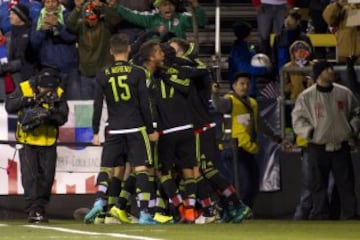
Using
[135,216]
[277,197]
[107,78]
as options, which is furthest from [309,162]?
[107,78]

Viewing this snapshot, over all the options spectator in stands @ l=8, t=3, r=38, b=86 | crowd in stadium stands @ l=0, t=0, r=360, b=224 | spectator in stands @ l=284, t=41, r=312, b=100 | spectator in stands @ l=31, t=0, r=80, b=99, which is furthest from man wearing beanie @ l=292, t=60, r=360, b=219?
spectator in stands @ l=8, t=3, r=38, b=86

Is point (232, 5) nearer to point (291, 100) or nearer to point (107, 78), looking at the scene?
point (291, 100)

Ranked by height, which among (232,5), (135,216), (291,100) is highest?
(232,5)

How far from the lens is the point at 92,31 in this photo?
23.2 meters

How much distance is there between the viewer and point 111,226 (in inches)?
714

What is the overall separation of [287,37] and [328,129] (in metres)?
2.57

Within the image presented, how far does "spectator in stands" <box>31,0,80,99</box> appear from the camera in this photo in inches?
907

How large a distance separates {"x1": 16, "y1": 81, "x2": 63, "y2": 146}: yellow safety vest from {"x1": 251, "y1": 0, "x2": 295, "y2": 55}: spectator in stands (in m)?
4.93

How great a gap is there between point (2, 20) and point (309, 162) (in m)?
5.58

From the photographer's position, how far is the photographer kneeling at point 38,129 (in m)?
20.2

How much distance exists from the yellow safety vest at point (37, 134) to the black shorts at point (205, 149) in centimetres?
207

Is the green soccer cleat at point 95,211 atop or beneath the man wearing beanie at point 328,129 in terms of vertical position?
beneath

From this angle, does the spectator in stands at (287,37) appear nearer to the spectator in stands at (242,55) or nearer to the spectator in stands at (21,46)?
the spectator in stands at (242,55)

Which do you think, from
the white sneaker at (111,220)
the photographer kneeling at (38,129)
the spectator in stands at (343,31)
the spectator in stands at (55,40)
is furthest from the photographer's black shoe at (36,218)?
the spectator in stands at (343,31)
